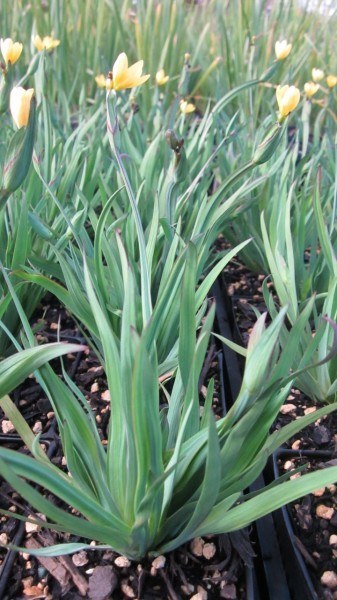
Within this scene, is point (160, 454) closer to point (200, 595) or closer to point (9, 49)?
point (200, 595)

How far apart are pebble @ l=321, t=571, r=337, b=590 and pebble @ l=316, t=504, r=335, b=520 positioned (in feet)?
0.28

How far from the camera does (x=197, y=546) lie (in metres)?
0.65

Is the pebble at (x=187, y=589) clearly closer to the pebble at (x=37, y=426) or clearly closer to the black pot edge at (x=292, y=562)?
the black pot edge at (x=292, y=562)

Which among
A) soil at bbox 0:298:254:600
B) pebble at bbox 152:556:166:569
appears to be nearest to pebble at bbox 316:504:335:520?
soil at bbox 0:298:254:600

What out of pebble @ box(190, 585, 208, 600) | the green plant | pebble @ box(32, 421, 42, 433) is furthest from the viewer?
pebble @ box(32, 421, 42, 433)

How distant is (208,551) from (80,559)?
0.16 m

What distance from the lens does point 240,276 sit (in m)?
1.34

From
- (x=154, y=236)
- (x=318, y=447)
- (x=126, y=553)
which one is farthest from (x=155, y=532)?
(x=154, y=236)

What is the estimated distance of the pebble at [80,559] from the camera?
0.63 metres

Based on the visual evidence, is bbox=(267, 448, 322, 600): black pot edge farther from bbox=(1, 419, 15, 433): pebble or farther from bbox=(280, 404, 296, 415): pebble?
bbox=(1, 419, 15, 433): pebble

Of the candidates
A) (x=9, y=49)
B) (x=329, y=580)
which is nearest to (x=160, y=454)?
(x=329, y=580)

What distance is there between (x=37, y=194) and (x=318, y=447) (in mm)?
755

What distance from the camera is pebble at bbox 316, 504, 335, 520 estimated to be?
72 centimetres

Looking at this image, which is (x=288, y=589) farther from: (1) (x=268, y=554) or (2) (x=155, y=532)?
(2) (x=155, y=532)
